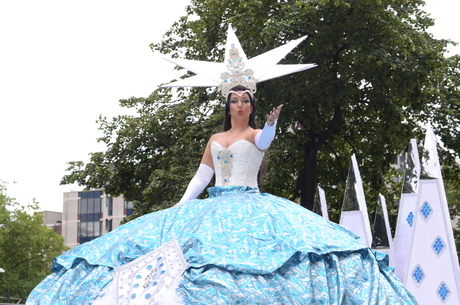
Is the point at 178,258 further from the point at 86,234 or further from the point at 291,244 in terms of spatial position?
the point at 86,234

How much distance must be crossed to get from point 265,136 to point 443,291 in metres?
4.72

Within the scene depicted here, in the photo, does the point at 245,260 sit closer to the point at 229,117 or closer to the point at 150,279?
the point at 150,279

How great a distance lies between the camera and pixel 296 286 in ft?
15.1

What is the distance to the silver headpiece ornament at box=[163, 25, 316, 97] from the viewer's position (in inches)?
254

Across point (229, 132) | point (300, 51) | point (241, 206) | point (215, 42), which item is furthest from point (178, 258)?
point (215, 42)

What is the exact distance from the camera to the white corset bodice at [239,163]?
6086 millimetres

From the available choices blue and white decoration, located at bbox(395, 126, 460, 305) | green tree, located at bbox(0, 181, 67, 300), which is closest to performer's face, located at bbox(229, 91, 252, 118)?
blue and white decoration, located at bbox(395, 126, 460, 305)

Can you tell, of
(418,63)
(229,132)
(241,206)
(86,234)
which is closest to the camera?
(241,206)

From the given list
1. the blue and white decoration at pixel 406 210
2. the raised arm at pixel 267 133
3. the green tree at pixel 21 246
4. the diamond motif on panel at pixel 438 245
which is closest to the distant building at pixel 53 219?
the green tree at pixel 21 246

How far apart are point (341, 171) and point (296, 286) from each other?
15.7 metres

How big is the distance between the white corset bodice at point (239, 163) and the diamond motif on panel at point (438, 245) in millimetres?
4308

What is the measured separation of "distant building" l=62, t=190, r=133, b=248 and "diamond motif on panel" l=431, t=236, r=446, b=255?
7143 cm

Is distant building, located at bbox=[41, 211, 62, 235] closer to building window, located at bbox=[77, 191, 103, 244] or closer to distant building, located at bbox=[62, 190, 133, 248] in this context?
Result: distant building, located at bbox=[62, 190, 133, 248]

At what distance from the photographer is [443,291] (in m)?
9.32
